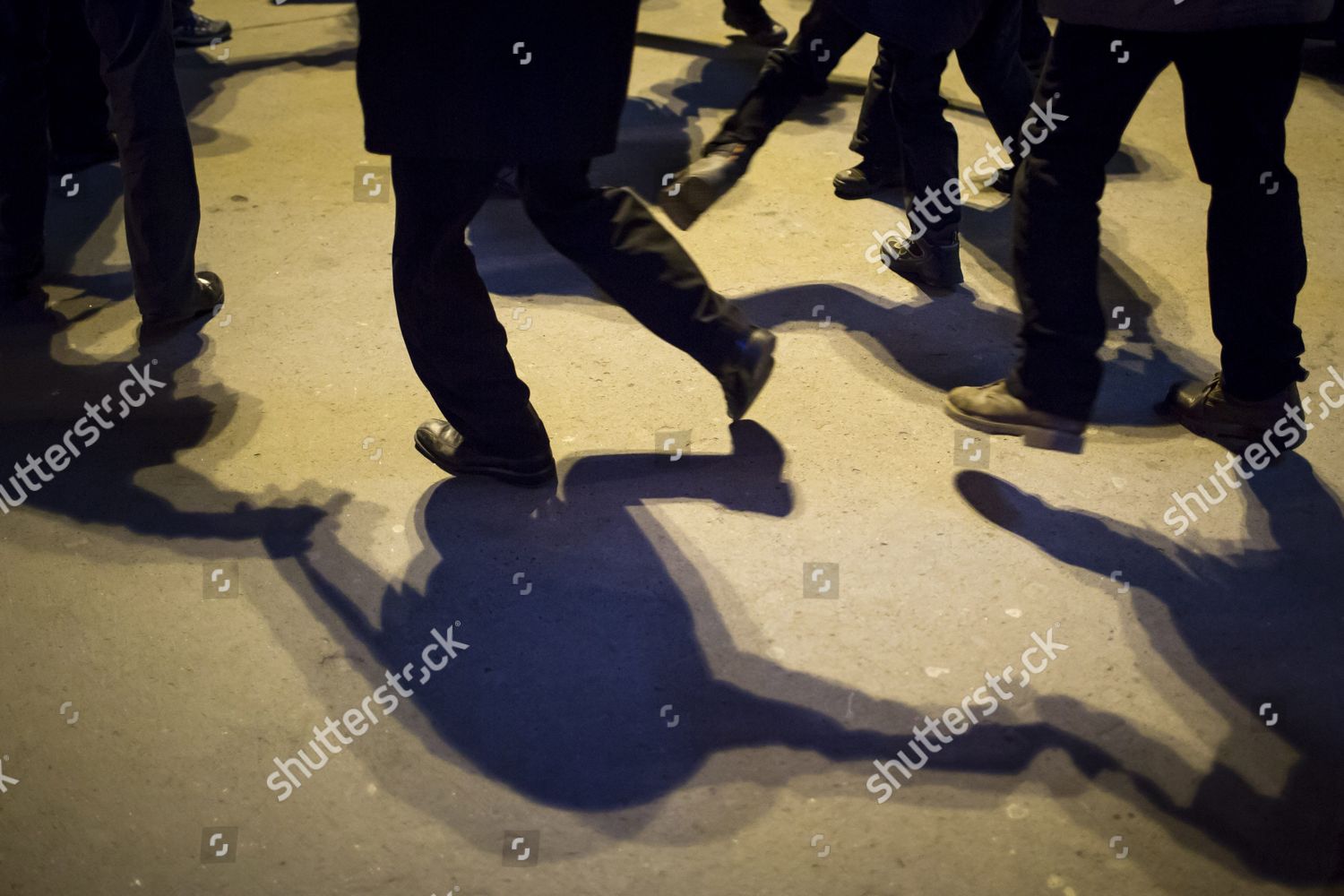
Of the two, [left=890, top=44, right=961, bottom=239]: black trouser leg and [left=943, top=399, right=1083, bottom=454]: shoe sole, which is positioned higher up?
[left=890, top=44, right=961, bottom=239]: black trouser leg

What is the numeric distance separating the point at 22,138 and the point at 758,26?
2.85 metres

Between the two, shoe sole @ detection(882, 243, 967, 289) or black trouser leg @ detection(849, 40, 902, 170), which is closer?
shoe sole @ detection(882, 243, 967, 289)

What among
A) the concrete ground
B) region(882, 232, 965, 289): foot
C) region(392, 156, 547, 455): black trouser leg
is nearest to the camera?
the concrete ground

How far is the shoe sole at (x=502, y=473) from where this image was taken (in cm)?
228

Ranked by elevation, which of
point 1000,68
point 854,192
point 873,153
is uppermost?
point 1000,68

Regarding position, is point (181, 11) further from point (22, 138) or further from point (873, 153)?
point (873, 153)

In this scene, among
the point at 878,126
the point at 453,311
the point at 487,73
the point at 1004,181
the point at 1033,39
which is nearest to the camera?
the point at 487,73

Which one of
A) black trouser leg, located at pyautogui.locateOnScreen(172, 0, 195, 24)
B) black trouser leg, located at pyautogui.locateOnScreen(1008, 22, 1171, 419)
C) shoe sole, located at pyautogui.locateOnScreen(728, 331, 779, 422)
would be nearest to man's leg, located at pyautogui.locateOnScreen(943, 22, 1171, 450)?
black trouser leg, located at pyautogui.locateOnScreen(1008, 22, 1171, 419)

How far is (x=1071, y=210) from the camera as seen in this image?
7.00 ft

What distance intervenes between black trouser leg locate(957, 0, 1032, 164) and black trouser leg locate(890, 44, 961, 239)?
0.57ft

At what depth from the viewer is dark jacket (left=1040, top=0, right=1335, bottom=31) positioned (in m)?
1.83

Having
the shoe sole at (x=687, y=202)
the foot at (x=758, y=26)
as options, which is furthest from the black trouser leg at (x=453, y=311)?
the foot at (x=758, y=26)

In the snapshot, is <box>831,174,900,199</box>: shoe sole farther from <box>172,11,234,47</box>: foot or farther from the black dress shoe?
<box>172,11,234,47</box>: foot

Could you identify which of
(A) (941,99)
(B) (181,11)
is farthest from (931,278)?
(B) (181,11)
